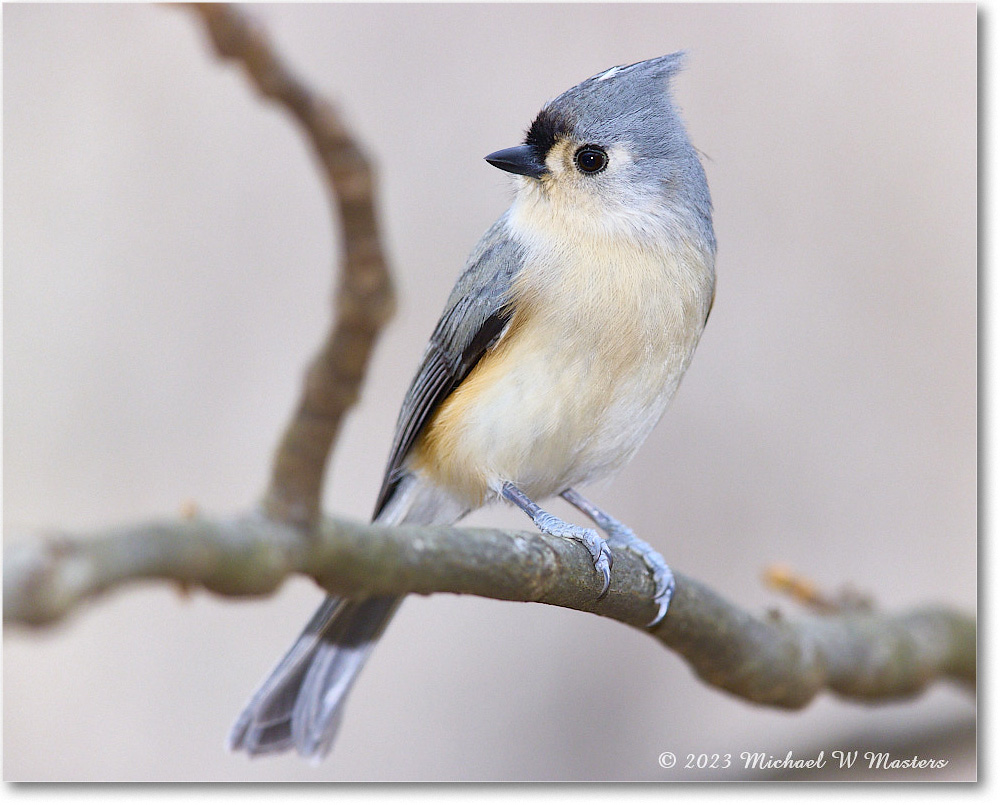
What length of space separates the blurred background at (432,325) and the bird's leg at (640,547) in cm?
9

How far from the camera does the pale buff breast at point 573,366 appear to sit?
169 centimetres

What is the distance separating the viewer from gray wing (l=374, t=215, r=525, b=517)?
69.9 inches

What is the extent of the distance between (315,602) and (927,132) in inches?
70.7

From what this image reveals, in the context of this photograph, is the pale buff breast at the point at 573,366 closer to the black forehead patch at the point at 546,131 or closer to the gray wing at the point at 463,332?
the gray wing at the point at 463,332

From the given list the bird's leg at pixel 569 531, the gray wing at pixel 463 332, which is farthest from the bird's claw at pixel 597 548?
the gray wing at pixel 463 332

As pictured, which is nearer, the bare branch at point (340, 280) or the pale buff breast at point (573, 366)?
the bare branch at point (340, 280)

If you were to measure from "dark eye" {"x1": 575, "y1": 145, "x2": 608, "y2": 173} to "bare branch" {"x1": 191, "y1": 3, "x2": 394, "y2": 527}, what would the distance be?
0.98 metres

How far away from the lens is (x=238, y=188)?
87.4 inches

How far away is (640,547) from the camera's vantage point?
1869mm

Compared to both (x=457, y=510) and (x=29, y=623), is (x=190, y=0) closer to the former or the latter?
(x=29, y=623)

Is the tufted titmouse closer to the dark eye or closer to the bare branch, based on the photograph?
the dark eye

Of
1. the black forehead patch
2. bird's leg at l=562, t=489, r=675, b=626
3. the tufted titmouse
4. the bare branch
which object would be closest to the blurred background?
bird's leg at l=562, t=489, r=675, b=626

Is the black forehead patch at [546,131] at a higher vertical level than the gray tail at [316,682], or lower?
higher

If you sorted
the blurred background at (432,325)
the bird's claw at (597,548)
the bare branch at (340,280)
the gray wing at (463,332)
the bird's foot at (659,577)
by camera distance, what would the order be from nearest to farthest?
the bare branch at (340,280) → the bird's claw at (597,548) → the bird's foot at (659,577) → the gray wing at (463,332) → the blurred background at (432,325)
